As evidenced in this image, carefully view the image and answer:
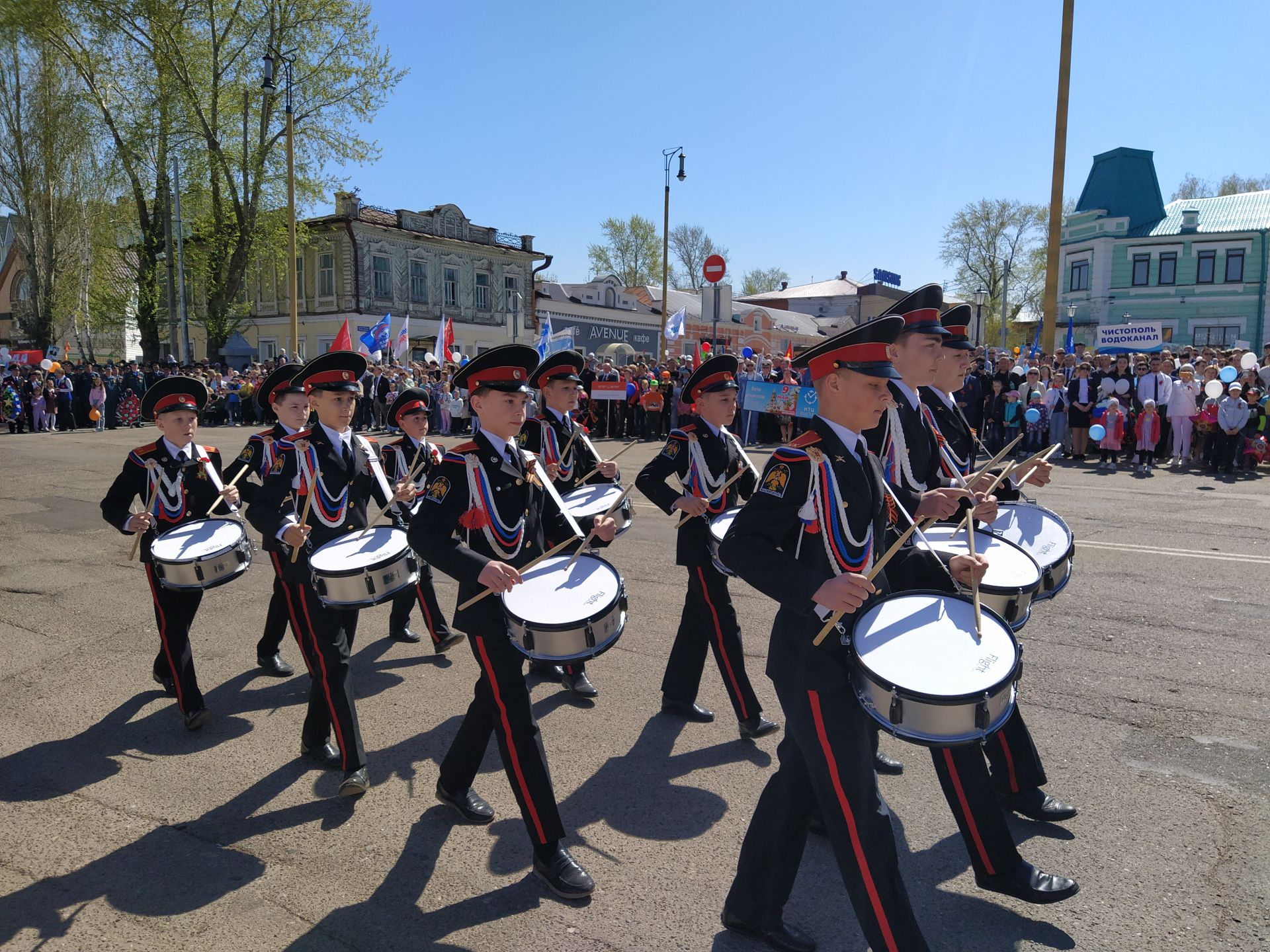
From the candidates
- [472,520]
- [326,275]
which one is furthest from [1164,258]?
[472,520]

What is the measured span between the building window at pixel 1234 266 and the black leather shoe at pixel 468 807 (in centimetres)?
5091

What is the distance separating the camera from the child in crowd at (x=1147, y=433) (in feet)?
51.1

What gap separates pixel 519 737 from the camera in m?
3.58

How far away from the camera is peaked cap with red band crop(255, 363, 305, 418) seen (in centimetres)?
554

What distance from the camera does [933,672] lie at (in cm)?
270

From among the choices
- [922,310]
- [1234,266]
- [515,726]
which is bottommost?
[515,726]

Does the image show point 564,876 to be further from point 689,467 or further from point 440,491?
point 689,467

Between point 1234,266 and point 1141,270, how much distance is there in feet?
13.1

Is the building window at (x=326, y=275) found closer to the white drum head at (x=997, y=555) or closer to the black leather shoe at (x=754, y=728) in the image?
the black leather shoe at (x=754, y=728)

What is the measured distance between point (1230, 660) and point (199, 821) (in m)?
6.33

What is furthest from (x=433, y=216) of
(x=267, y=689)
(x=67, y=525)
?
(x=267, y=689)

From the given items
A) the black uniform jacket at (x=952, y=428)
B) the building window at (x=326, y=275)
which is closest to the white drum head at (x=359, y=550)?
the black uniform jacket at (x=952, y=428)

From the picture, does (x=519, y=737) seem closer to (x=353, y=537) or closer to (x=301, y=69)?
(x=353, y=537)

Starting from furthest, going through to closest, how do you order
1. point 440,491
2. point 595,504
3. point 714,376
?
1. point 595,504
2. point 714,376
3. point 440,491
